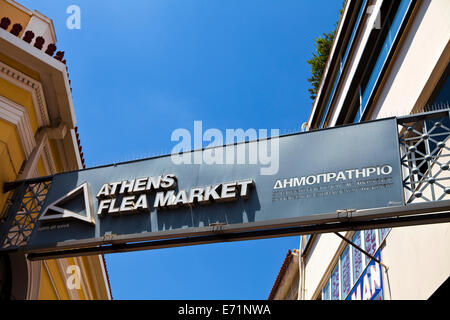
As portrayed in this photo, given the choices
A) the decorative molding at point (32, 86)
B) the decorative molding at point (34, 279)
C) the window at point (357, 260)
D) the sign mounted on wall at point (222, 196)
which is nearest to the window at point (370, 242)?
the window at point (357, 260)

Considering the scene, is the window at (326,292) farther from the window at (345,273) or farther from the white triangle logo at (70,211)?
the white triangle logo at (70,211)

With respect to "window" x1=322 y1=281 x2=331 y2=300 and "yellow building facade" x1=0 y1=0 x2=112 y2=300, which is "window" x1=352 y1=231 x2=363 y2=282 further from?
"yellow building facade" x1=0 y1=0 x2=112 y2=300

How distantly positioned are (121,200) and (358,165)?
13.0ft

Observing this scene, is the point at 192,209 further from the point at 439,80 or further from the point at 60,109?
the point at 439,80

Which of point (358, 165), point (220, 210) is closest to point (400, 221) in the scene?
point (358, 165)

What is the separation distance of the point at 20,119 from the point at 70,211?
2185 mm

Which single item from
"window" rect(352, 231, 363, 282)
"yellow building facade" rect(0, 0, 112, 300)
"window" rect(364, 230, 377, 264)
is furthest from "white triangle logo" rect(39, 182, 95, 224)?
"window" rect(352, 231, 363, 282)

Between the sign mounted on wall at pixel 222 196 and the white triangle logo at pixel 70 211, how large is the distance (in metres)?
0.02

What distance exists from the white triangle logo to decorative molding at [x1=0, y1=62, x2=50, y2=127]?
2.18m

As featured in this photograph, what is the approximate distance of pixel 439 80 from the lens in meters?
9.88

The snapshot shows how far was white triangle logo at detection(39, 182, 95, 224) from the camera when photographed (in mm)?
9133

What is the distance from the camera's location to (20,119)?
10180 mm

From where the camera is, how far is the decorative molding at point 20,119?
991 centimetres
